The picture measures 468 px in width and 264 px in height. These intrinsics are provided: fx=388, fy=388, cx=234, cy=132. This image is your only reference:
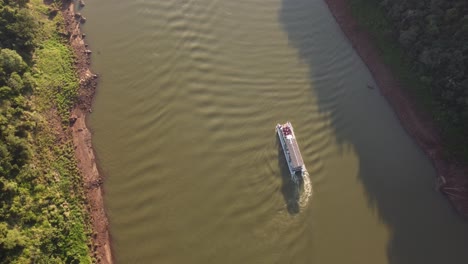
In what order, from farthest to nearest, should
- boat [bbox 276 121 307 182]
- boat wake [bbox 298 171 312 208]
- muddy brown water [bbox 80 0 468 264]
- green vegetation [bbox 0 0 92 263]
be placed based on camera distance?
boat [bbox 276 121 307 182]
boat wake [bbox 298 171 312 208]
muddy brown water [bbox 80 0 468 264]
green vegetation [bbox 0 0 92 263]

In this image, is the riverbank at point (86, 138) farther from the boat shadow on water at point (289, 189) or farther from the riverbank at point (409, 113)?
the riverbank at point (409, 113)

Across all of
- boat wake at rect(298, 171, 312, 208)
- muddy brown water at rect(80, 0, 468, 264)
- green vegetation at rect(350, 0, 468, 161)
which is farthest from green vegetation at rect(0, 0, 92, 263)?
green vegetation at rect(350, 0, 468, 161)

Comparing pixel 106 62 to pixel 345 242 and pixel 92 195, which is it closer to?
pixel 92 195

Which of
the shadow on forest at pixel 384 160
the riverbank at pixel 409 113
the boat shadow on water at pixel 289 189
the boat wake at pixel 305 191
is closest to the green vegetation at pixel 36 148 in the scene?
the boat shadow on water at pixel 289 189

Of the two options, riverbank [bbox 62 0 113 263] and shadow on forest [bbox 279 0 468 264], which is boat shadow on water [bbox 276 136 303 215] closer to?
shadow on forest [bbox 279 0 468 264]

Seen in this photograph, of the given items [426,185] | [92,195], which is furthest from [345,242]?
[92,195]

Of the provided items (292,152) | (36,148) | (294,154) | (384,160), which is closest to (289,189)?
(294,154)
